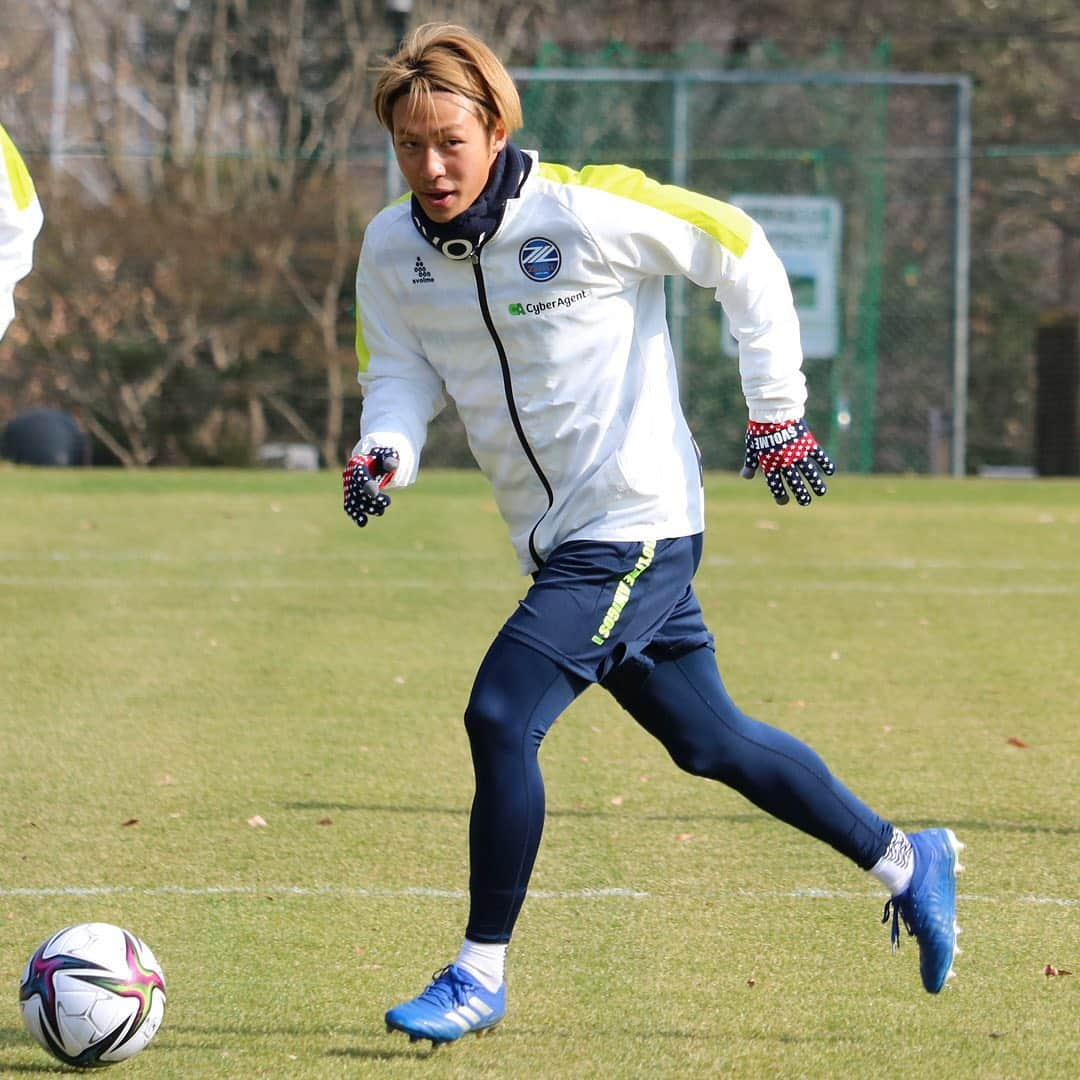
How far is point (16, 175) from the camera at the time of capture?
405cm

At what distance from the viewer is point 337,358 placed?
20.6 m

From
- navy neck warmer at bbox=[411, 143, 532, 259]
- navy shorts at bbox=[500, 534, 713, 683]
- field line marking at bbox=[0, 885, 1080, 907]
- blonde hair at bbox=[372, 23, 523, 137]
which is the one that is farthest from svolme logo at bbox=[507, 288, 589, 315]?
field line marking at bbox=[0, 885, 1080, 907]

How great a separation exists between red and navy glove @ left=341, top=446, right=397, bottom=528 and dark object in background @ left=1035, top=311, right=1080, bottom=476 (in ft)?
57.4

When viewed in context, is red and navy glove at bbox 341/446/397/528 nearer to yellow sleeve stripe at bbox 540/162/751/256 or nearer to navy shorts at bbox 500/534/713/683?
navy shorts at bbox 500/534/713/683

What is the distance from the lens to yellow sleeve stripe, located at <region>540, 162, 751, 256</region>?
3889mm

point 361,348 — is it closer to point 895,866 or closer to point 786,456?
point 786,456

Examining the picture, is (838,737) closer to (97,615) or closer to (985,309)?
(97,615)

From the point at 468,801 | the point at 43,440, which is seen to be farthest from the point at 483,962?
the point at 43,440

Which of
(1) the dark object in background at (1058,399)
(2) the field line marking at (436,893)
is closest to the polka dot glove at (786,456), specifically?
(2) the field line marking at (436,893)

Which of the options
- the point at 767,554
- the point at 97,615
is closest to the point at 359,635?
the point at 97,615

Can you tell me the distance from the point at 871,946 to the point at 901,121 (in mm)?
17715

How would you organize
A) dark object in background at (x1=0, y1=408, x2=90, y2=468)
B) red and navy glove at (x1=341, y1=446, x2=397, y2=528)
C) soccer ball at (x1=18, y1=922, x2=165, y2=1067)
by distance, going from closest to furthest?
soccer ball at (x1=18, y1=922, x2=165, y2=1067)
red and navy glove at (x1=341, y1=446, x2=397, y2=528)
dark object in background at (x1=0, y1=408, x2=90, y2=468)

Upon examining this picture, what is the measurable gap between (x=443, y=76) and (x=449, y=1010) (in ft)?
6.11

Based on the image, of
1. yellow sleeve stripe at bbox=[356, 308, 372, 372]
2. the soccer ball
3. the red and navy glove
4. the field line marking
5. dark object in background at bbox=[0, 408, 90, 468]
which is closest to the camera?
the soccer ball
